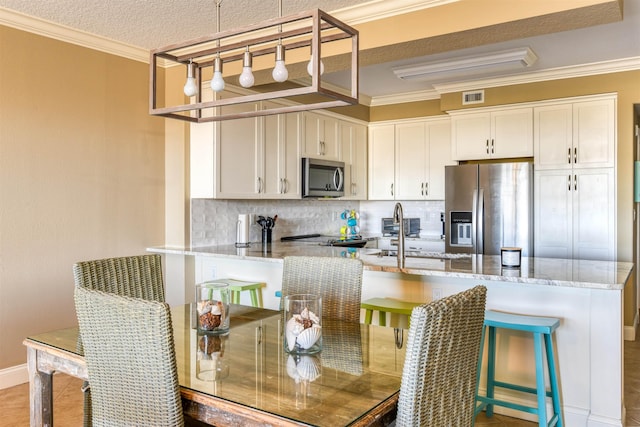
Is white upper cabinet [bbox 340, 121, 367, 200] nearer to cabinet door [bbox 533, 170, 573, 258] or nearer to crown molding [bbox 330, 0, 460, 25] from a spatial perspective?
cabinet door [bbox 533, 170, 573, 258]

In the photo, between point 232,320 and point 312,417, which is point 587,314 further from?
point 312,417

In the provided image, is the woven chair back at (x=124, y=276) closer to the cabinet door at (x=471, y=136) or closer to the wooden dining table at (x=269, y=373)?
the wooden dining table at (x=269, y=373)

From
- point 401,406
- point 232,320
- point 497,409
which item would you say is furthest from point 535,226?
point 401,406

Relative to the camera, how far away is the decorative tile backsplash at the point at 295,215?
439 cm

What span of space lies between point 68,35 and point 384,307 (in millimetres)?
2916

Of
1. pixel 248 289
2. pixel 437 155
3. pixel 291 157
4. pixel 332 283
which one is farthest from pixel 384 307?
pixel 437 155

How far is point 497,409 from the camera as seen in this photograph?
9.80 feet

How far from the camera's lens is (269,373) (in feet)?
5.08

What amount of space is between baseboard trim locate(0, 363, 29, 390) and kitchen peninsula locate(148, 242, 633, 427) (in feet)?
8.03

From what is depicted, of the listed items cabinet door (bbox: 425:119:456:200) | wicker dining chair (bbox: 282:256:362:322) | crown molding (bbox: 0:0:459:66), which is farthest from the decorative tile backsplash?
wicker dining chair (bbox: 282:256:362:322)

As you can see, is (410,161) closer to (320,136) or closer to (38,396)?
(320,136)

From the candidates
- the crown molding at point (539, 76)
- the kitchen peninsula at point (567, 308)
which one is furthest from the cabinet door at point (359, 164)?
the kitchen peninsula at point (567, 308)

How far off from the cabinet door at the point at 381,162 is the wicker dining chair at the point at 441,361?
15.0 ft

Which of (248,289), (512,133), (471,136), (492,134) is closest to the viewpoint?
(248,289)
